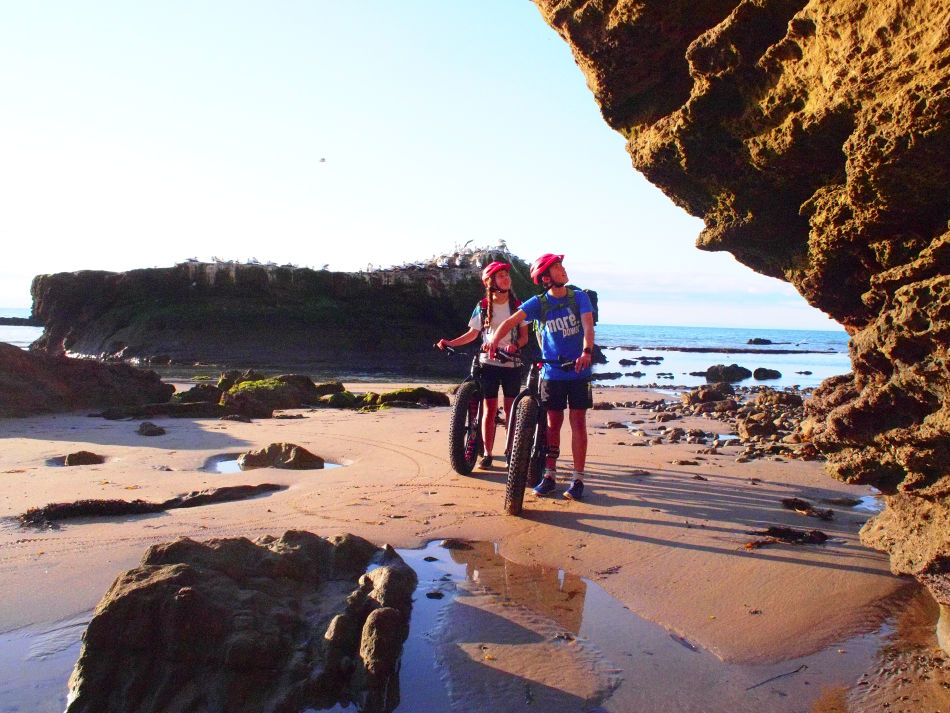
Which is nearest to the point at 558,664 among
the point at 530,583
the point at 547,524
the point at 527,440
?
the point at 530,583

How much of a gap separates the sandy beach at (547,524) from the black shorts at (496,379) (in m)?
0.71

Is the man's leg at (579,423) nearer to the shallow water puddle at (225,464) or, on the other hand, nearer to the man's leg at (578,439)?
the man's leg at (578,439)

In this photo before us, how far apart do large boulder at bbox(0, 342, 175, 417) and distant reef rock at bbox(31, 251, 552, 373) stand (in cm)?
1288

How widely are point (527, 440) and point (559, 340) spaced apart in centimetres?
104

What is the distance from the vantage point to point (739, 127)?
371cm

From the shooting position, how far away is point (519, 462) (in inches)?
182

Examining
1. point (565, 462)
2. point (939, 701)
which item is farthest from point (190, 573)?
point (565, 462)

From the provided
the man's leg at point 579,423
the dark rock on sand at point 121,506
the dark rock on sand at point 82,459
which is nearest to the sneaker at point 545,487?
the man's leg at point 579,423

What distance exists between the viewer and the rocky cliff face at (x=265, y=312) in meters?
23.7

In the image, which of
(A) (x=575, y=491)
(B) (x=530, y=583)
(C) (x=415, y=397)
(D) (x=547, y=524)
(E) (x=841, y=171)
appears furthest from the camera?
(C) (x=415, y=397)

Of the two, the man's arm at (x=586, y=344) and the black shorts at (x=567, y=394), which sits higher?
the man's arm at (x=586, y=344)

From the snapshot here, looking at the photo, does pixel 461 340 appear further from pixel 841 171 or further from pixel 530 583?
pixel 841 171

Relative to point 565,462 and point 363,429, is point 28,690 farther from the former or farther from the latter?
point 363,429

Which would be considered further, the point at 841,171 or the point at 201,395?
the point at 201,395
